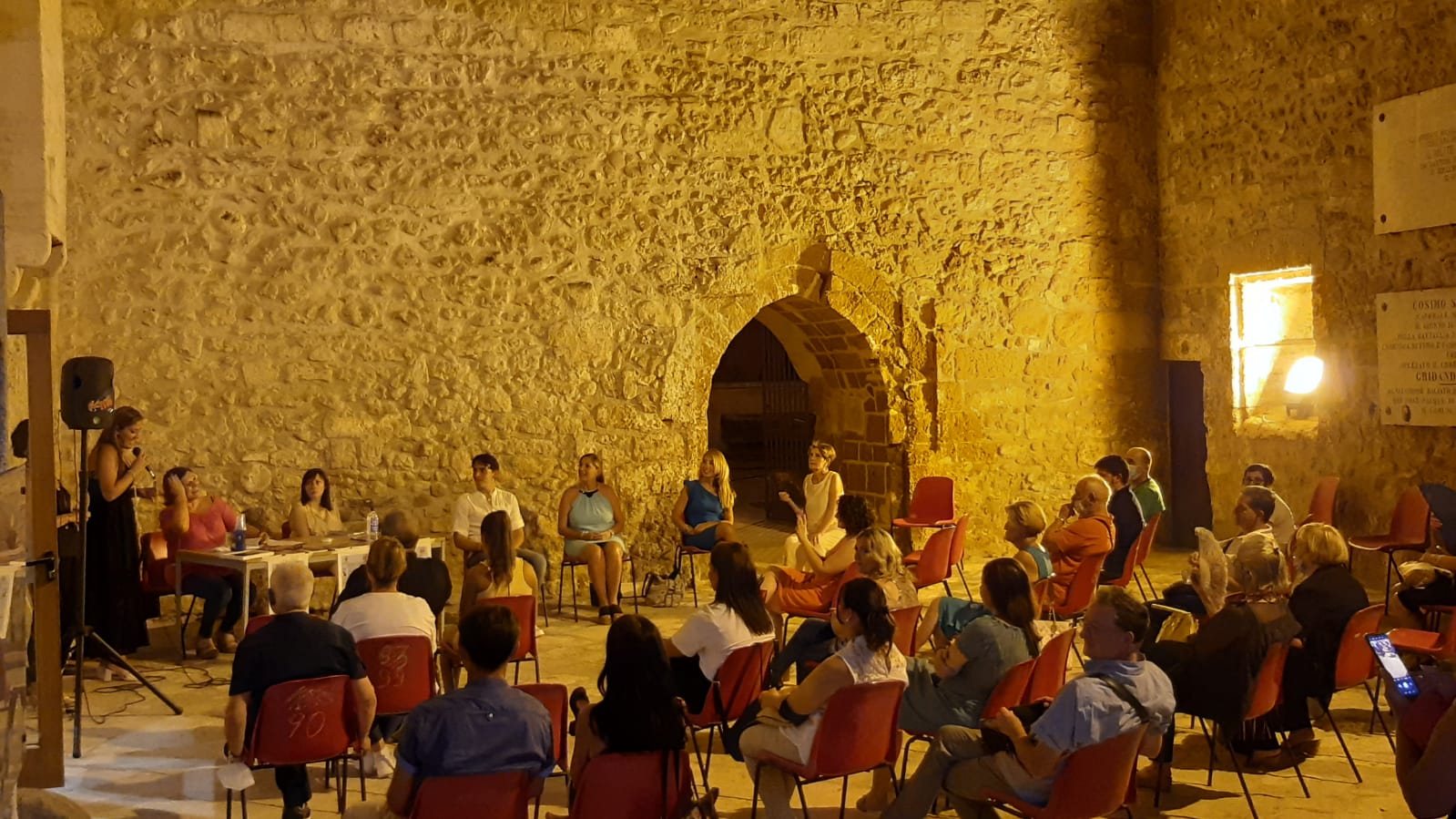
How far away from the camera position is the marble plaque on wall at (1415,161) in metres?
7.14

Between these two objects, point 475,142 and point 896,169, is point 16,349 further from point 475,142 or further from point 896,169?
point 896,169

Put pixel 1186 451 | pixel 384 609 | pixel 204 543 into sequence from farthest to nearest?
pixel 1186 451
pixel 204 543
pixel 384 609

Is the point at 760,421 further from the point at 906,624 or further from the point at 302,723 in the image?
the point at 302,723

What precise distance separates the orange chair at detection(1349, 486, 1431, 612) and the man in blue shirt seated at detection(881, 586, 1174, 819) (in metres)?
4.08

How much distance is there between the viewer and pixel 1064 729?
10.5 feet

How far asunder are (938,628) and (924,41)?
5.57 m

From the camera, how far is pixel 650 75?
323 inches

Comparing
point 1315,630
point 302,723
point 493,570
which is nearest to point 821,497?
point 493,570

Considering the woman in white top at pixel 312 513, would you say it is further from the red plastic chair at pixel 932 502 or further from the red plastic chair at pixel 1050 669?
the red plastic chair at pixel 1050 669

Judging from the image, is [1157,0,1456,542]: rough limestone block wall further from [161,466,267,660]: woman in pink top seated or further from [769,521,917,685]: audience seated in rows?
[161,466,267,660]: woman in pink top seated

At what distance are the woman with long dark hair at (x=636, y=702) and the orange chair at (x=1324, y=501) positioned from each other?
5.60 metres

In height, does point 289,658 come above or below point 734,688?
above

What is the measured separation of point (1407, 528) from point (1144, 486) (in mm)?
1353

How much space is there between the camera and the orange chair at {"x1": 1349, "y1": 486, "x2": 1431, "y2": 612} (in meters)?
6.87
